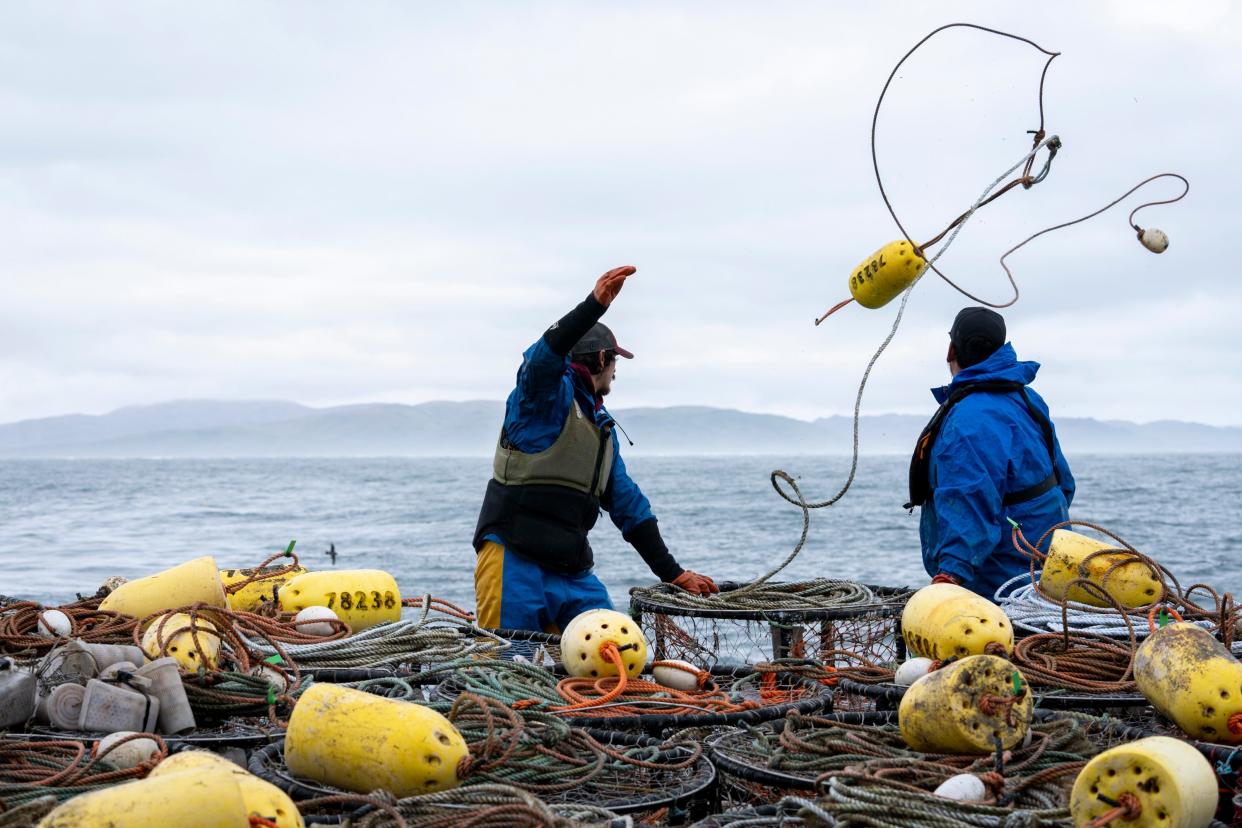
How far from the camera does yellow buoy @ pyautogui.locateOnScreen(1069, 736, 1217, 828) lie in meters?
2.13

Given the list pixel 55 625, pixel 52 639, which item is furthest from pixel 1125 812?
pixel 55 625

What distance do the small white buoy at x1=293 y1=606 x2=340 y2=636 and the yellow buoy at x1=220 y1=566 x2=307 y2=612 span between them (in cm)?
47

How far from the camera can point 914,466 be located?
517 cm

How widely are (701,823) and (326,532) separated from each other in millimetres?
31053

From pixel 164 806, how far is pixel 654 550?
385cm

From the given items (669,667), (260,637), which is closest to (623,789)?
(669,667)

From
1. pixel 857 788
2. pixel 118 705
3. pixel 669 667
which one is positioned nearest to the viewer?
pixel 857 788

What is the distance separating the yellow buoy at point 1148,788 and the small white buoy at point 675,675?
1.60m

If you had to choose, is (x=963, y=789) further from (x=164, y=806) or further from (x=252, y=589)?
(x=252, y=589)

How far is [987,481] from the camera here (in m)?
4.70

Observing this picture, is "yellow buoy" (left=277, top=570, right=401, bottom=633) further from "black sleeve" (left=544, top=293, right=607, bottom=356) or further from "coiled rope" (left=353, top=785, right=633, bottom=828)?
"coiled rope" (left=353, top=785, right=633, bottom=828)

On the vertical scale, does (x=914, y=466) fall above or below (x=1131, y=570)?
above

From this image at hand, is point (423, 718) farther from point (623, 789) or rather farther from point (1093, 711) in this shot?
point (1093, 711)

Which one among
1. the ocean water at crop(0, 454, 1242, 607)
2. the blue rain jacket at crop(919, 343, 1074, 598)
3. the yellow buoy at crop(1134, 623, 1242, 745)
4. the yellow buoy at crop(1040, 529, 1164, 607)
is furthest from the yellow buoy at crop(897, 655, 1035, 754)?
the ocean water at crop(0, 454, 1242, 607)
